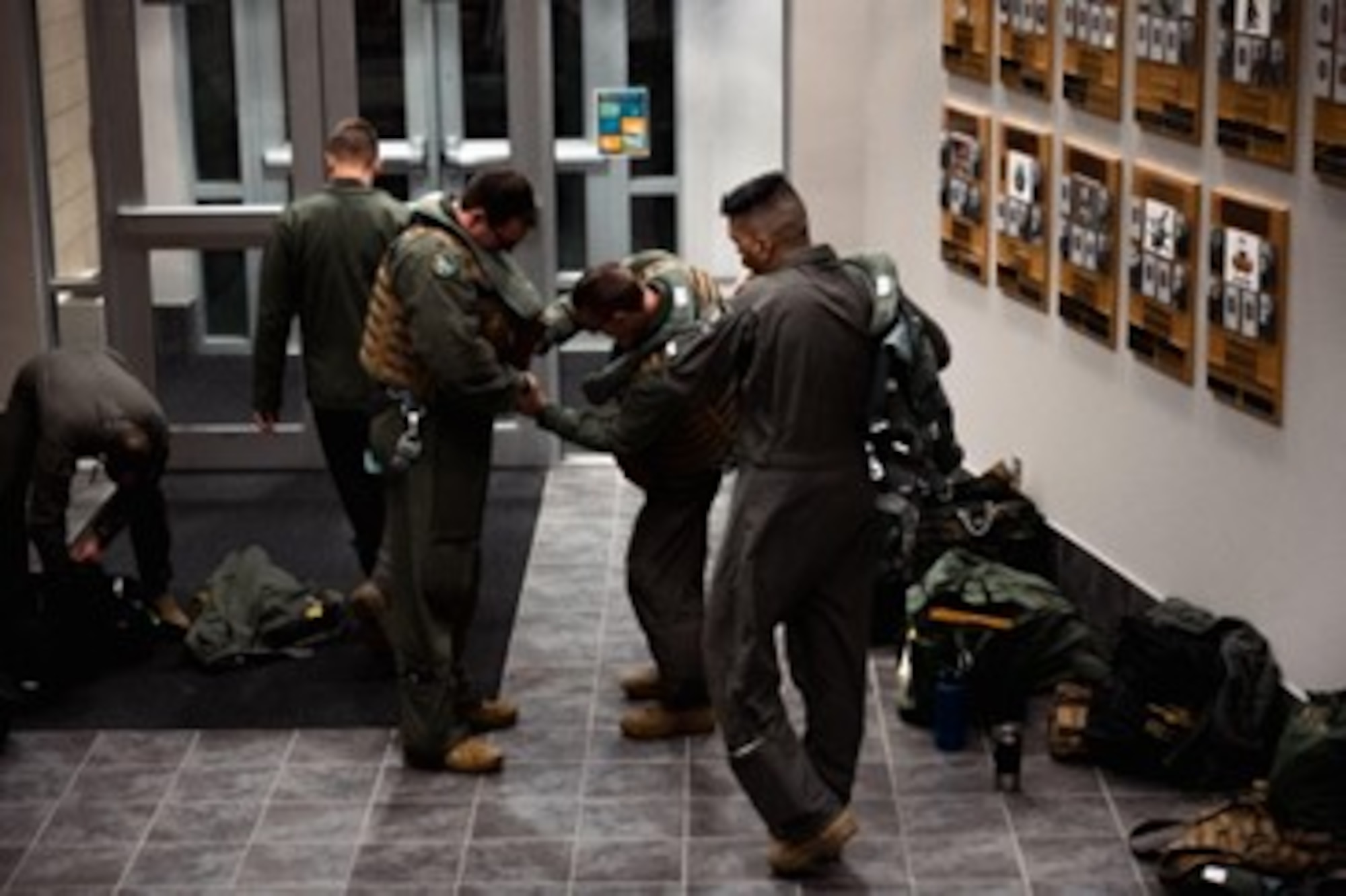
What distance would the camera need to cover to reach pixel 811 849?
659 cm

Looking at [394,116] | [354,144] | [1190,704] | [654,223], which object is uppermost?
[354,144]

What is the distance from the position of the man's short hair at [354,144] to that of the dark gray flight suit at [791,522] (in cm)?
245

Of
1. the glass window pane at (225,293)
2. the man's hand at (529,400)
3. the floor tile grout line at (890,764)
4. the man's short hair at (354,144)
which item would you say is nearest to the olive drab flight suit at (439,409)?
the man's hand at (529,400)

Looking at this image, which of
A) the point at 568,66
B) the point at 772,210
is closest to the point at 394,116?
the point at 568,66

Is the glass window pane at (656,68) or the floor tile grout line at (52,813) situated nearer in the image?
the floor tile grout line at (52,813)

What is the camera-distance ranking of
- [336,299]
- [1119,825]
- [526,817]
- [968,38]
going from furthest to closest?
1. [968,38]
2. [336,299]
3. [526,817]
4. [1119,825]

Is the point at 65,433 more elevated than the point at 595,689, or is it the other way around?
the point at 65,433

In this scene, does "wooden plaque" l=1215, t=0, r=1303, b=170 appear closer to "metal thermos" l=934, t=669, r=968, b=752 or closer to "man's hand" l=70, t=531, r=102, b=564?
"metal thermos" l=934, t=669, r=968, b=752

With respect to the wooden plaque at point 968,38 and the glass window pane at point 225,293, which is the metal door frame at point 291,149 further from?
the wooden plaque at point 968,38

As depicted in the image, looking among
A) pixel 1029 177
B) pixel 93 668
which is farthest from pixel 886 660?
pixel 93 668

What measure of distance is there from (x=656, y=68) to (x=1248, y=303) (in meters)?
4.09

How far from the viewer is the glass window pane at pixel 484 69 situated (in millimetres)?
10633

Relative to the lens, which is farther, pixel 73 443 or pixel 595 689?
pixel 595 689

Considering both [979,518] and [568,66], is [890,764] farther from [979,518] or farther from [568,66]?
[568,66]
